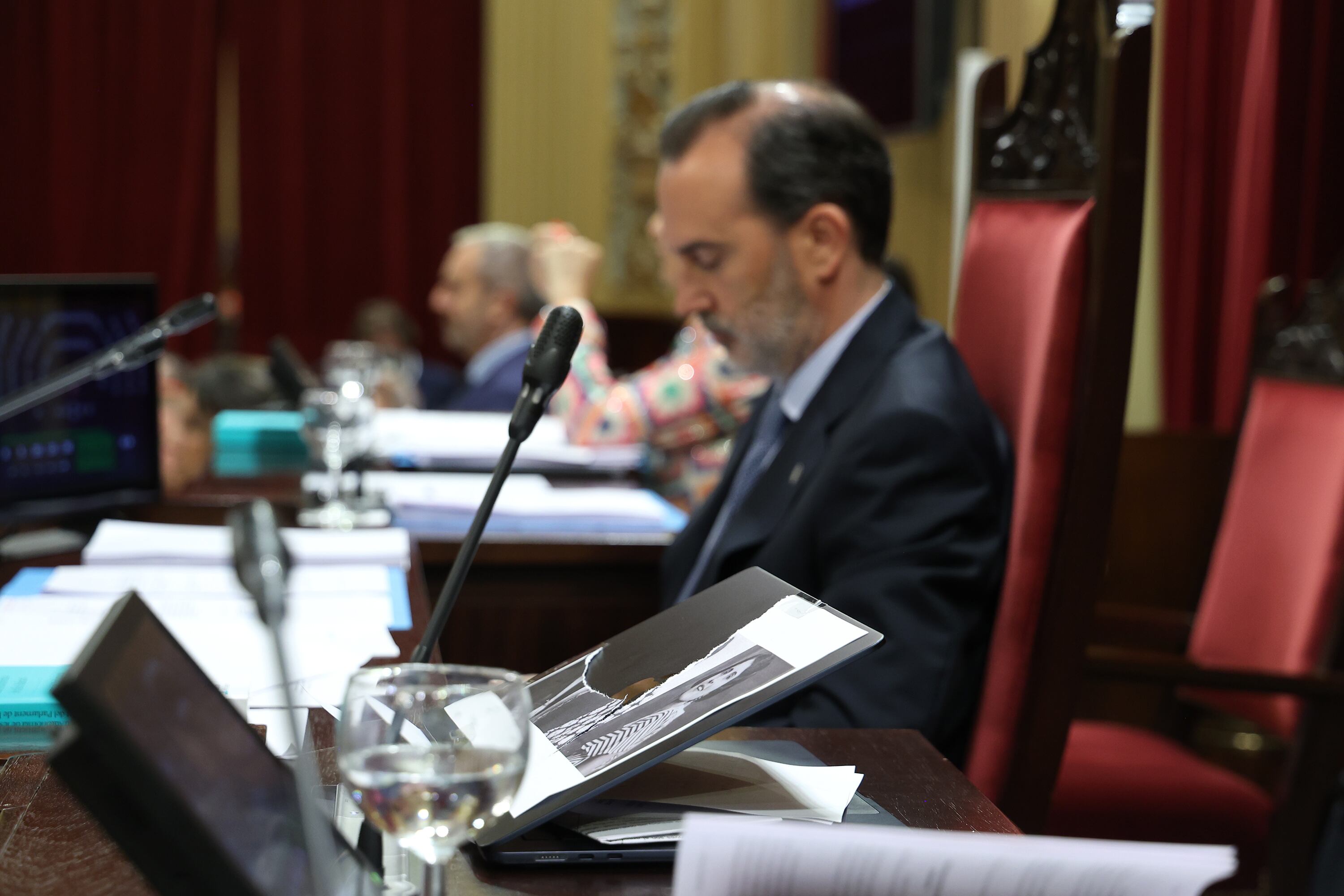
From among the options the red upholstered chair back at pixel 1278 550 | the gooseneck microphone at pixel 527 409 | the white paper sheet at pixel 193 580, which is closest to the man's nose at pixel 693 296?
the white paper sheet at pixel 193 580

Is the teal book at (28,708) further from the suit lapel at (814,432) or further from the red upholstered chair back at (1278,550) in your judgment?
the red upholstered chair back at (1278,550)

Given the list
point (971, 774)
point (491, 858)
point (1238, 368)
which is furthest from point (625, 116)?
point (491, 858)

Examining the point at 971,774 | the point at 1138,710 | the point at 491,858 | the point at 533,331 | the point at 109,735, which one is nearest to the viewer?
the point at 109,735

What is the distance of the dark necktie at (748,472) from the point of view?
1608mm

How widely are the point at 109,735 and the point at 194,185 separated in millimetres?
5755

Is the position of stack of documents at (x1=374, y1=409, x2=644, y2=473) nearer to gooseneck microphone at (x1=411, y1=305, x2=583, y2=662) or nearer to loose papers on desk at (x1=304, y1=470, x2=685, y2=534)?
loose papers on desk at (x1=304, y1=470, x2=685, y2=534)

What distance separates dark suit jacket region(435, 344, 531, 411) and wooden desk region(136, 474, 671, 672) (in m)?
2.13

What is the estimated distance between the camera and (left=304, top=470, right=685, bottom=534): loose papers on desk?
Answer: 1900 mm

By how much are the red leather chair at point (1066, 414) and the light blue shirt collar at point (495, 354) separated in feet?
8.97

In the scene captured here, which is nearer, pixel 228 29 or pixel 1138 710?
pixel 1138 710

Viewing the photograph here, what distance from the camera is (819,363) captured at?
5.53ft

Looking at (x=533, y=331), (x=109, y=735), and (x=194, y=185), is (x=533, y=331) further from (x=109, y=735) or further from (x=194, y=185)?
(x=109, y=735)

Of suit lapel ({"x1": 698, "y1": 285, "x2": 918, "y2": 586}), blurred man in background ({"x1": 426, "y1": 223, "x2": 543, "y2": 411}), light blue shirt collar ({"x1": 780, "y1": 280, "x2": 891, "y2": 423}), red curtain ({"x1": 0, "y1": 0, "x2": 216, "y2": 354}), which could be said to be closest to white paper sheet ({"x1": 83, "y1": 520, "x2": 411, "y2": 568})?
suit lapel ({"x1": 698, "y1": 285, "x2": 918, "y2": 586})

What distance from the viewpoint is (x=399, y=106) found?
19.5 ft
